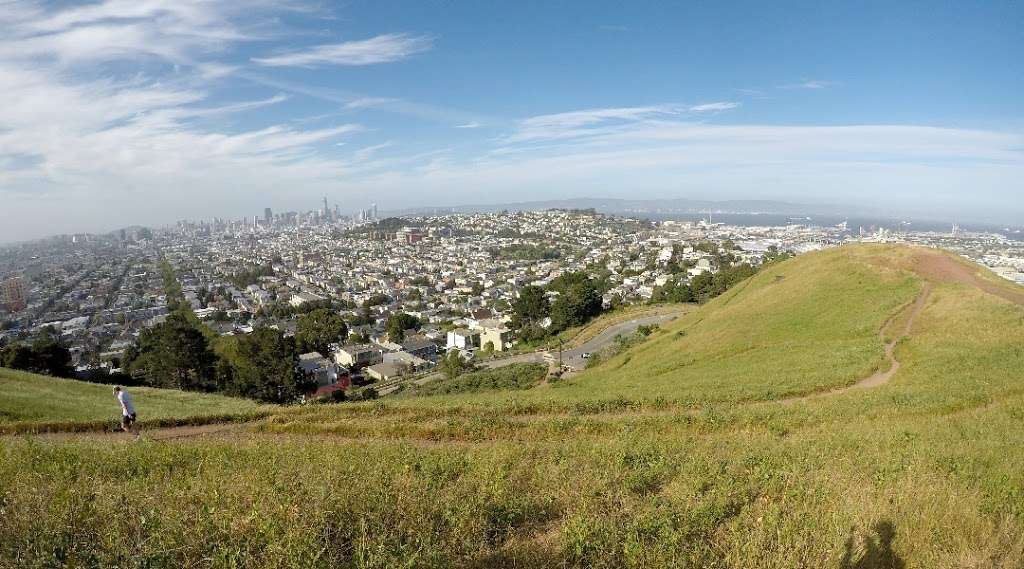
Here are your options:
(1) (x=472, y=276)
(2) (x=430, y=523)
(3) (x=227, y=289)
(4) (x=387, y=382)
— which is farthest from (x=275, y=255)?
(2) (x=430, y=523)

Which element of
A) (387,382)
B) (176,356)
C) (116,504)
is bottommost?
(387,382)

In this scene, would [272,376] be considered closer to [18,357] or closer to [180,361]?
[180,361]

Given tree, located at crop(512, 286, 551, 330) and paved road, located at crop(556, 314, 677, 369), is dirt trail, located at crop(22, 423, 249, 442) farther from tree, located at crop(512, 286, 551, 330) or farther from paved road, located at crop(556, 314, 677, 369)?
tree, located at crop(512, 286, 551, 330)

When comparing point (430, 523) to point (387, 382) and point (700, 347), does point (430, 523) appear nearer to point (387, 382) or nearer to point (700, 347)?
point (700, 347)

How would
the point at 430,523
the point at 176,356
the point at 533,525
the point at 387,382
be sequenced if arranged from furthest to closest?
the point at 387,382
the point at 176,356
the point at 533,525
the point at 430,523

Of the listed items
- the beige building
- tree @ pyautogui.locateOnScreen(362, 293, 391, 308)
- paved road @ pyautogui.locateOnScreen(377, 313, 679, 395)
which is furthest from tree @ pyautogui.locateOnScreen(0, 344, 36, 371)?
tree @ pyautogui.locateOnScreen(362, 293, 391, 308)

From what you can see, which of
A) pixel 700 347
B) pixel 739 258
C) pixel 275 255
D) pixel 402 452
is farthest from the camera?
pixel 275 255
